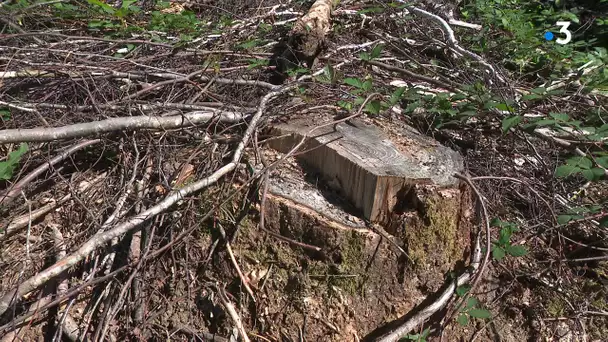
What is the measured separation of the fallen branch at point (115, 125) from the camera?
1.97 metres

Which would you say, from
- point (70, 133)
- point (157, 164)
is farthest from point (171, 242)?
point (70, 133)

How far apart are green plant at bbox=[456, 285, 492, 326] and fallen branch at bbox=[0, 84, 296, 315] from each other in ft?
3.35

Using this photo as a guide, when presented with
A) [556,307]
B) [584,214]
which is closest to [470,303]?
[556,307]

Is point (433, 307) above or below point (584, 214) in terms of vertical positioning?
below

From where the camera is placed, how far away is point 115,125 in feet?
7.09

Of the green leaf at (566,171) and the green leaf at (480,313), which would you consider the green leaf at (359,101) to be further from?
the green leaf at (480,313)

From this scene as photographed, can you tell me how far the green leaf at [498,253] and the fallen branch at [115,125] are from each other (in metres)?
1.23

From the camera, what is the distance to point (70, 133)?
2059 millimetres

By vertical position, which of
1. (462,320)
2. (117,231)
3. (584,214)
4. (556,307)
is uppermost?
(117,231)

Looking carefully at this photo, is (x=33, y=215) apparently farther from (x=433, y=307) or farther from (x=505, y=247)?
(x=505, y=247)

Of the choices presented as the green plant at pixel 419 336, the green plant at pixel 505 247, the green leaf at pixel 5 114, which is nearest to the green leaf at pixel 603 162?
the green plant at pixel 505 247

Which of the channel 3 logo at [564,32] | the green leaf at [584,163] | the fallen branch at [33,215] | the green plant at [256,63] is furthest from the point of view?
the channel 3 logo at [564,32]

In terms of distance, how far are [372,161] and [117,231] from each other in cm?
101

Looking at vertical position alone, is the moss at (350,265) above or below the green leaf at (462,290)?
above
